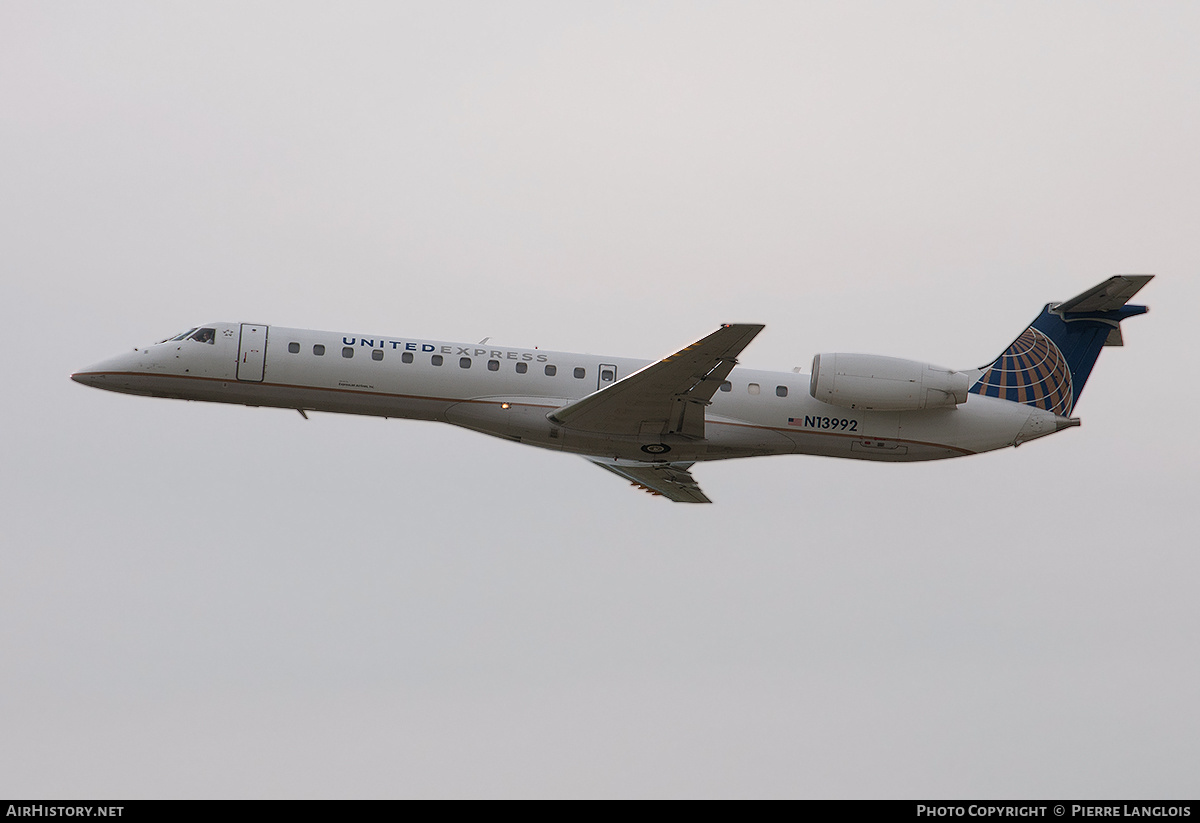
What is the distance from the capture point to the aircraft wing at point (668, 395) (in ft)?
94.4

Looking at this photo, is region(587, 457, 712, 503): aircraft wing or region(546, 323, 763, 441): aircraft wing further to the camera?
region(587, 457, 712, 503): aircraft wing

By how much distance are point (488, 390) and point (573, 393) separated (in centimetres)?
211

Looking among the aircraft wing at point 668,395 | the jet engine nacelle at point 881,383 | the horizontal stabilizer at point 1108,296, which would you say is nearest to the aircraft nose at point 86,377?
the aircraft wing at point 668,395

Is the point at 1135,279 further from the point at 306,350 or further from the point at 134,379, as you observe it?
the point at 134,379

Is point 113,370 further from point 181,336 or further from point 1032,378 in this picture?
point 1032,378

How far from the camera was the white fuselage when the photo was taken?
3159cm

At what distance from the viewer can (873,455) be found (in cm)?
3284

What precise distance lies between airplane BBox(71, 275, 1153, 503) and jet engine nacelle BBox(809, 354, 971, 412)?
3cm

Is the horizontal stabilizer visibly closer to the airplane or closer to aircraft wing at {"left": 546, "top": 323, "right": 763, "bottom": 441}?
the airplane

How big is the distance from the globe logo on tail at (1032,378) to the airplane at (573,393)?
2.50 feet

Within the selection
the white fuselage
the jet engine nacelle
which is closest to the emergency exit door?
the white fuselage

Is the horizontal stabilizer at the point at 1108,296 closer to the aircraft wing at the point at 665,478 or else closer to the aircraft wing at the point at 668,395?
the aircraft wing at the point at 668,395

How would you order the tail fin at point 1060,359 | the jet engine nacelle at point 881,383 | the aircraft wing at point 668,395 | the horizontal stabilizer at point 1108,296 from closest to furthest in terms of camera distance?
1. the aircraft wing at point 668,395
2. the jet engine nacelle at point 881,383
3. the horizontal stabilizer at point 1108,296
4. the tail fin at point 1060,359
